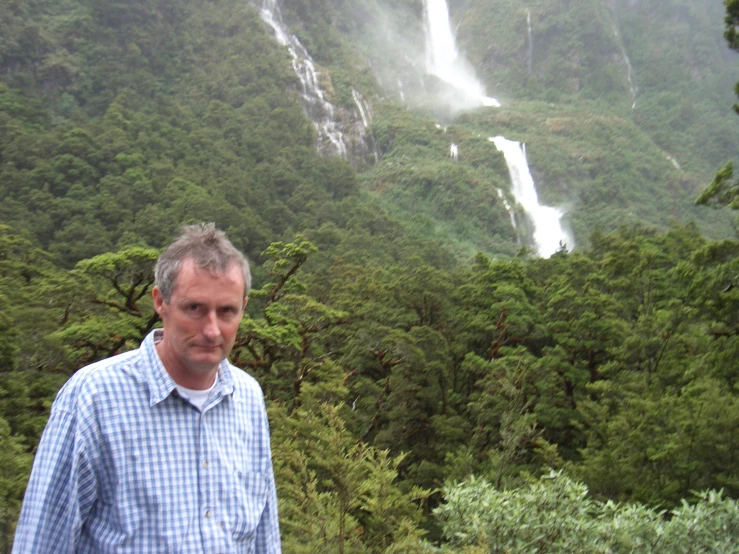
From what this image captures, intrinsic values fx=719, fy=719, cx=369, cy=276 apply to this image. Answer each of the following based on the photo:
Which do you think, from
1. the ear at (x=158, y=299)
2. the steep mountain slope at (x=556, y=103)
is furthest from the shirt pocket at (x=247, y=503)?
the steep mountain slope at (x=556, y=103)

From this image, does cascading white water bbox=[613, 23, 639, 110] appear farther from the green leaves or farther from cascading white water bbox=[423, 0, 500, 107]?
the green leaves

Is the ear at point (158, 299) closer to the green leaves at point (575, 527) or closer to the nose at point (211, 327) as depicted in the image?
the nose at point (211, 327)

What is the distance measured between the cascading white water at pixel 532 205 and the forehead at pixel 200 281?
59805mm

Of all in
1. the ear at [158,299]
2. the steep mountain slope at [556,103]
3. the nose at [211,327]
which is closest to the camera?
the nose at [211,327]

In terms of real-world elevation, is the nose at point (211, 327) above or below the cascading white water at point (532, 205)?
below

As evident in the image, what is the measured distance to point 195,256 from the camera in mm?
2139

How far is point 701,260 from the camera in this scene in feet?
29.0

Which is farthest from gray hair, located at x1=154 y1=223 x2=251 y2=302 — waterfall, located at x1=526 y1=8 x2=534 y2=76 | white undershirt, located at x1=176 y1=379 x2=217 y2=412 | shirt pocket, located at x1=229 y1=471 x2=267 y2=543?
waterfall, located at x1=526 y1=8 x2=534 y2=76

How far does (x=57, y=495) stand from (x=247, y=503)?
563 mm

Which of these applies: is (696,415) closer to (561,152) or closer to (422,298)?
(422,298)

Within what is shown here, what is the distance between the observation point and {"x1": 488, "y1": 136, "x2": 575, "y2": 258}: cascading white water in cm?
6391

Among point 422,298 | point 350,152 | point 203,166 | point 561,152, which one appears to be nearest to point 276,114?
point 350,152

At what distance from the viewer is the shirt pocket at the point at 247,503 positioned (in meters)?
2.19

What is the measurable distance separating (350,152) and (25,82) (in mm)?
28695
